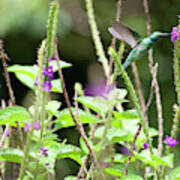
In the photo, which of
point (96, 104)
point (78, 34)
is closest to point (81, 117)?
point (96, 104)

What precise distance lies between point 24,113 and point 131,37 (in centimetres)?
16

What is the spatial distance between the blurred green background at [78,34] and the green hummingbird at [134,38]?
55.0 inches

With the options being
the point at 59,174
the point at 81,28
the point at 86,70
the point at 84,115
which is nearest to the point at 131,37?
the point at 84,115

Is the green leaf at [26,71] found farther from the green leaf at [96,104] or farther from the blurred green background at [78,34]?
the blurred green background at [78,34]

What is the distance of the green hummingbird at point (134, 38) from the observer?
45cm

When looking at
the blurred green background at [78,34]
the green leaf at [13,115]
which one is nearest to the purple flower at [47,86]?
the green leaf at [13,115]

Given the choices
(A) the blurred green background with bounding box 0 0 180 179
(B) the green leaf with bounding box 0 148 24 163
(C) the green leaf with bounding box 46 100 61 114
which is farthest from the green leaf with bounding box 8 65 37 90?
(A) the blurred green background with bounding box 0 0 180 179

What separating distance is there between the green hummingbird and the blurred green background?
140cm

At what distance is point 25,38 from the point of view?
2348 millimetres

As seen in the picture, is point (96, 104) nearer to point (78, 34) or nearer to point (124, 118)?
point (124, 118)

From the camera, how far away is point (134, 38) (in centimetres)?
47

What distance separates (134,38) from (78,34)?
2.03 metres

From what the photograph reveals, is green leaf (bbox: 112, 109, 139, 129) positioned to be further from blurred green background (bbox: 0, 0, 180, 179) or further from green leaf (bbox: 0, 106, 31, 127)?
blurred green background (bbox: 0, 0, 180, 179)

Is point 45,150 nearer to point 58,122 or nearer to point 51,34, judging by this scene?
point 58,122
